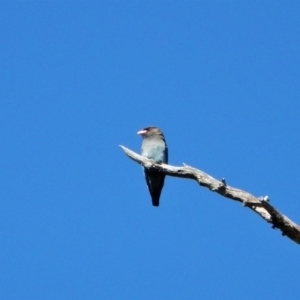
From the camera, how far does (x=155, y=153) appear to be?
15.9 metres

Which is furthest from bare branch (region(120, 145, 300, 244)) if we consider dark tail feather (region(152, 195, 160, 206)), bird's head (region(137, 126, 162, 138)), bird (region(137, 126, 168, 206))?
bird's head (region(137, 126, 162, 138))

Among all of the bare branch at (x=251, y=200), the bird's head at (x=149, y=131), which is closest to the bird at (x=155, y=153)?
the bird's head at (x=149, y=131)

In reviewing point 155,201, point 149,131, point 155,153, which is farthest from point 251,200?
point 149,131

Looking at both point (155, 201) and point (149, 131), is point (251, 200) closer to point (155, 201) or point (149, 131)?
point (155, 201)

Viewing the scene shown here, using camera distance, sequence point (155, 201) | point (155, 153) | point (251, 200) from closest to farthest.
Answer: point (251, 200) < point (155, 153) < point (155, 201)

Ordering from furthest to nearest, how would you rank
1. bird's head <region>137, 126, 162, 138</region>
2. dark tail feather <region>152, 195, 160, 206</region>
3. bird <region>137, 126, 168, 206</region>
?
bird's head <region>137, 126, 162, 138</region> < dark tail feather <region>152, 195, 160, 206</region> < bird <region>137, 126, 168, 206</region>

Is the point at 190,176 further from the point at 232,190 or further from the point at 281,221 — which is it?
the point at 281,221

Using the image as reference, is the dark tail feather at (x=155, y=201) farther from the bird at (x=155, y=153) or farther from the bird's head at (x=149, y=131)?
the bird's head at (x=149, y=131)

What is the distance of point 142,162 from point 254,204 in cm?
259

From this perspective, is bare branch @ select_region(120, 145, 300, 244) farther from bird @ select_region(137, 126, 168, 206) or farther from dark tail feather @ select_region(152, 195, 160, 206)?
dark tail feather @ select_region(152, 195, 160, 206)

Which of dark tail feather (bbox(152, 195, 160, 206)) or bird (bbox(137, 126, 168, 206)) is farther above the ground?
bird (bbox(137, 126, 168, 206))

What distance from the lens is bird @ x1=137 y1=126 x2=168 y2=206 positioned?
15883mm

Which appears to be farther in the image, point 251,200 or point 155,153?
point 155,153

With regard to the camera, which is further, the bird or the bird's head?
the bird's head
